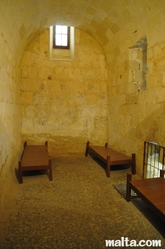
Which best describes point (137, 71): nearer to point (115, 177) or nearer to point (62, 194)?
point (115, 177)

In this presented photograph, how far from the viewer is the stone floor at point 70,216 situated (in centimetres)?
203

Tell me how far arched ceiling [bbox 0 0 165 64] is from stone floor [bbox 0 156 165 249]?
8.19 ft

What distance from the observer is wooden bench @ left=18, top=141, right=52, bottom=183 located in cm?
355

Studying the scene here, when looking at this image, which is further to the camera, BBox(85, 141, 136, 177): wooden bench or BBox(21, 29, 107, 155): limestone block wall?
BBox(21, 29, 107, 155): limestone block wall

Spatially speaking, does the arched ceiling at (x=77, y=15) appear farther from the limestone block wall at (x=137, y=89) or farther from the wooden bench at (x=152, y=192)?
the wooden bench at (x=152, y=192)

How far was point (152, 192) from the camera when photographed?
250 centimetres

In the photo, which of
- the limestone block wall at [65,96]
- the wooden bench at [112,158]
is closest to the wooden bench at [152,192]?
the wooden bench at [112,158]

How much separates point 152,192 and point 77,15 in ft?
13.4

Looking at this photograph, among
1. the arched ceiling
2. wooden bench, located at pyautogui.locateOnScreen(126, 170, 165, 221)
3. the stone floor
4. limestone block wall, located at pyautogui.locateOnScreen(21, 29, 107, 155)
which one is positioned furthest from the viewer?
limestone block wall, located at pyautogui.locateOnScreen(21, 29, 107, 155)

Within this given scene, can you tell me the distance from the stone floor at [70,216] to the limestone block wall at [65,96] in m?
1.79

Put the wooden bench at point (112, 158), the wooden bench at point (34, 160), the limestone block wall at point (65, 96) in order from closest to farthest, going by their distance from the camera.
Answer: the wooden bench at point (34, 160) → the wooden bench at point (112, 158) → the limestone block wall at point (65, 96)

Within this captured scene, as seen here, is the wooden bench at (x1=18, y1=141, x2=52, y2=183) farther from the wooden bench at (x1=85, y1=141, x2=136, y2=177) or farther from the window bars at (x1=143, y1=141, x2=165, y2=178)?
the window bars at (x1=143, y1=141, x2=165, y2=178)

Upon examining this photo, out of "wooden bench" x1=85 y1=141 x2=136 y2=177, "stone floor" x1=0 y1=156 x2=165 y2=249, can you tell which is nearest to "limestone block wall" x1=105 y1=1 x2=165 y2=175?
"wooden bench" x1=85 y1=141 x2=136 y2=177

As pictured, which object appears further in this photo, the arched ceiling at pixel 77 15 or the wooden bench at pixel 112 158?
the wooden bench at pixel 112 158
